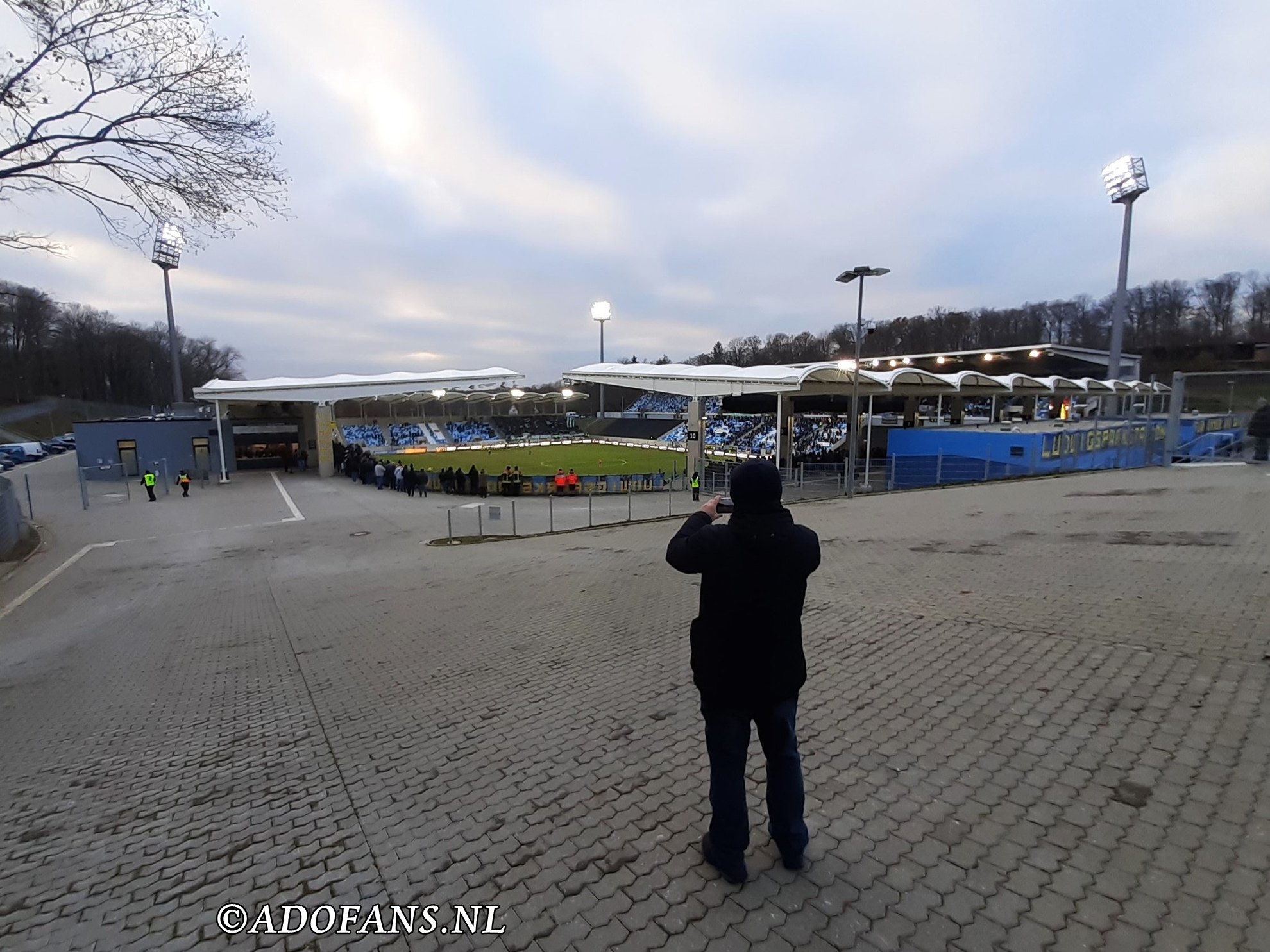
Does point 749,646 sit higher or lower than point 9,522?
higher

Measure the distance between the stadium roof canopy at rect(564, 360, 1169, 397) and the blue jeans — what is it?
78.9ft

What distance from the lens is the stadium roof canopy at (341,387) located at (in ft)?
95.5

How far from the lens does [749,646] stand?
7.33 feet

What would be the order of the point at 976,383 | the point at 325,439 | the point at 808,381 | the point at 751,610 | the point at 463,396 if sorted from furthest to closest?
1. the point at 463,396
2. the point at 325,439
3. the point at 976,383
4. the point at 808,381
5. the point at 751,610

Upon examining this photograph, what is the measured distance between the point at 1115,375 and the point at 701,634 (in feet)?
216

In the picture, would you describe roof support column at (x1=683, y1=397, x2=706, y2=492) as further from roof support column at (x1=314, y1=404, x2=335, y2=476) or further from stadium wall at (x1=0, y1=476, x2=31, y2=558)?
stadium wall at (x1=0, y1=476, x2=31, y2=558)

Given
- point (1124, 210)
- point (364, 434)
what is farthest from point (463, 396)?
point (1124, 210)

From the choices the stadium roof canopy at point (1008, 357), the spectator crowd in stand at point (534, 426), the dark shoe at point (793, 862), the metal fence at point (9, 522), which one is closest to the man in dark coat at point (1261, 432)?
the dark shoe at point (793, 862)

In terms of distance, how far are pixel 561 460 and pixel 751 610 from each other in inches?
1719

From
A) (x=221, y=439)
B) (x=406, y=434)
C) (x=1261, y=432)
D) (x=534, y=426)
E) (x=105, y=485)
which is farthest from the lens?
(x=534, y=426)

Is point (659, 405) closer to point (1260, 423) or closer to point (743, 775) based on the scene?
point (1260, 423)

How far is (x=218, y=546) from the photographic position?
14.9m

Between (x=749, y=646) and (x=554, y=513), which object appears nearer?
(x=749, y=646)

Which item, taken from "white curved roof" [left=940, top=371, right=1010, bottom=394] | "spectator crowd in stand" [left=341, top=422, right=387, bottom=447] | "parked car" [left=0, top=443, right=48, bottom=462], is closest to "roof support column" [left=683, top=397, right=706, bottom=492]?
"white curved roof" [left=940, top=371, right=1010, bottom=394]
